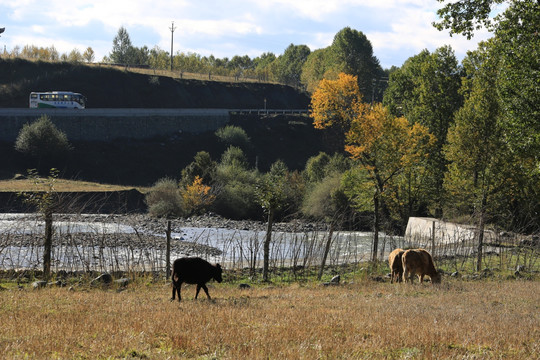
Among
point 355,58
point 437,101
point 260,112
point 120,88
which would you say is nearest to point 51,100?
point 120,88

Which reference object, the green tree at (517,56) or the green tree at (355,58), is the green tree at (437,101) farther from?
the green tree at (355,58)

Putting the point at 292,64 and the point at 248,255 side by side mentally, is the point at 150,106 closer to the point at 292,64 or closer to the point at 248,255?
the point at 292,64

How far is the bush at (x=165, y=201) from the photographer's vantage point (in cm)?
6544

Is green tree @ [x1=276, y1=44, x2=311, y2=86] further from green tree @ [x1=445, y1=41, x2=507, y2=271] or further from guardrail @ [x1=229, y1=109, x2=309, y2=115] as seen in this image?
green tree @ [x1=445, y1=41, x2=507, y2=271]

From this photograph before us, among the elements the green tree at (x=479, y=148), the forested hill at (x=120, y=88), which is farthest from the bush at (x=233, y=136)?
the green tree at (x=479, y=148)

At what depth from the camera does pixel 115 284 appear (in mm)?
18875

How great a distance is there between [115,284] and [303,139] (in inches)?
3678

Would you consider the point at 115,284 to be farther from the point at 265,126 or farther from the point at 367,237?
the point at 265,126

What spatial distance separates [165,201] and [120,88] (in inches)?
2427

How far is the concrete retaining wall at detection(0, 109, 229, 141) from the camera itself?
8912 cm

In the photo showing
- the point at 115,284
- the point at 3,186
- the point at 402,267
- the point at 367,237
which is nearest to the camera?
the point at 115,284

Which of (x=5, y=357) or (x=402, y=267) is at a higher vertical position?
(x=5, y=357)

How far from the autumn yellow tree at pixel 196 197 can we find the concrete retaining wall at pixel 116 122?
1344 inches

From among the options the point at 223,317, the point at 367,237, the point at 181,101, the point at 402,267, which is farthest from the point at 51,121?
the point at 223,317
